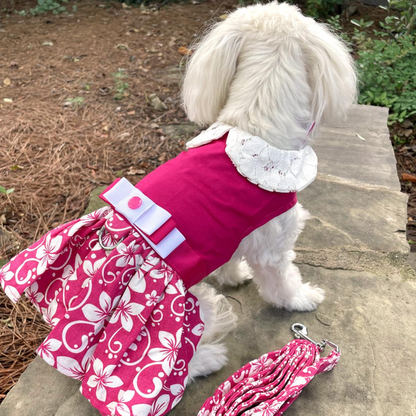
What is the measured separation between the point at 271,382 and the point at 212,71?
1.40 metres

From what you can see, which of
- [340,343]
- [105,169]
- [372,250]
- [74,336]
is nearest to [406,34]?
[372,250]

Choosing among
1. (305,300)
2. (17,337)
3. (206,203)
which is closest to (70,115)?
(17,337)

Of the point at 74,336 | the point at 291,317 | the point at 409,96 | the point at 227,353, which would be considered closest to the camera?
the point at 74,336

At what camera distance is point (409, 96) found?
4223 millimetres

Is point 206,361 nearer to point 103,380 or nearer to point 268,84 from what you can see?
point 103,380

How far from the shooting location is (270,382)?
177 centimetres

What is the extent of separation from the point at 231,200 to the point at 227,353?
82cm

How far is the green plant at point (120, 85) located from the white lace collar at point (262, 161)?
309 centimetres

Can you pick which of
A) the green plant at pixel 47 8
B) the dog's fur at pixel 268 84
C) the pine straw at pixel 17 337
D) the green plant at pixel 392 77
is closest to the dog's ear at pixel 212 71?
the dog's fur at pixel 268 84

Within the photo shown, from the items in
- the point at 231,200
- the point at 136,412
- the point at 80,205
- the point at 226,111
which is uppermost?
the point at 226,111

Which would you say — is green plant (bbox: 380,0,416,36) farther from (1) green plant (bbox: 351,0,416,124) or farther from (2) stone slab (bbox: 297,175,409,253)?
(2) stone slab (bbox: 297,175,409,253)

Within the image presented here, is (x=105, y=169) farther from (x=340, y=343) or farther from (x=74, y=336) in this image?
(x=340, y=343)

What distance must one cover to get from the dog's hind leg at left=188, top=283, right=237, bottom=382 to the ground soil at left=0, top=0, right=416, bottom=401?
3.25 feet

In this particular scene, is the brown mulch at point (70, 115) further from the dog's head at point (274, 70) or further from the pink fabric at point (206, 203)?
the dog's head at point (274, 70)
